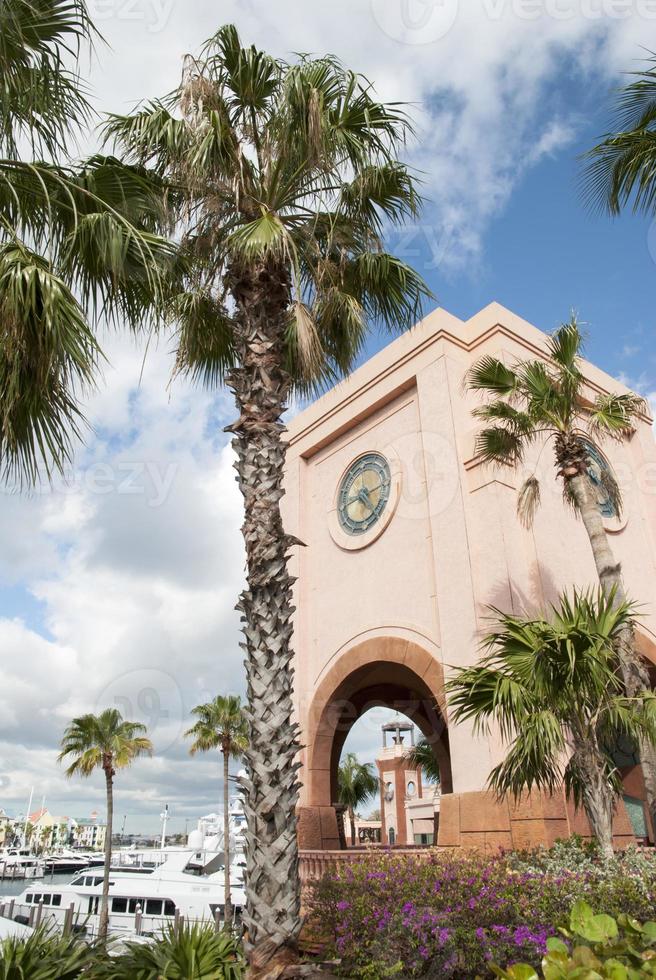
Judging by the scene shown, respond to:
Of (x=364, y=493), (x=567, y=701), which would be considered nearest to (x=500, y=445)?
(x=364, y=493)

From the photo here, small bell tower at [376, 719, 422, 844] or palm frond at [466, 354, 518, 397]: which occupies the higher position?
palm frond at [466, 354, 518, 397]

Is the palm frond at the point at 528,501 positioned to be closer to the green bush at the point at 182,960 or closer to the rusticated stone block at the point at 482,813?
the rusticated stone block at the point at 482,813

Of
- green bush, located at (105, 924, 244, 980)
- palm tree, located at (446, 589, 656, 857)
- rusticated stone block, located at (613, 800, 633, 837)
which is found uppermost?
palm tree, located at (446, 589, 656, 857)

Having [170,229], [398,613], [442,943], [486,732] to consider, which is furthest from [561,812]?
[170,229]

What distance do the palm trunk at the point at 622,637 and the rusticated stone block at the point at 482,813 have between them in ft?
7.06

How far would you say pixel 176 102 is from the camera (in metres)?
8.05

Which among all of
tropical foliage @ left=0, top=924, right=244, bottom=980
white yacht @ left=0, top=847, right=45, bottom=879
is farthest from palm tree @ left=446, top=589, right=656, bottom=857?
white yacht @ left=0, top=847, right=45, bottom=879

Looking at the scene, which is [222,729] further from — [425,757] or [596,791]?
[596,791]

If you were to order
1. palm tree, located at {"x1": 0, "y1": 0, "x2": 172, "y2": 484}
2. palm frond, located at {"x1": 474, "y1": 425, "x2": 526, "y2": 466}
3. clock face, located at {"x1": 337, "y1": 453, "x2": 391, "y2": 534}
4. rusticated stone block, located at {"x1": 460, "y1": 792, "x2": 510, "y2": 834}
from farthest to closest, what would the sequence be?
1. clock face, located at {"x1": 337, "y1": 453, "x2": 391, "y2": 534}
2. palm frond, located at {"x1": 474, "y1": 425, "x2": 526, "y2": 466}
3. rusticated stone block, located at {"x1": 460, "y1": 792, "x2": 510, "y2": 834}
4. palm tree, located at {"x1": 0, "y1": 0, "x2": 172, "y2": 484}

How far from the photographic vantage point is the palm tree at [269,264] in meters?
6.47

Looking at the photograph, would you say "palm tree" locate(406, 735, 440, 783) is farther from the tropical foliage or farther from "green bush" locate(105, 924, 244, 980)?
"green bush" locate(105, 924, 244, 980)

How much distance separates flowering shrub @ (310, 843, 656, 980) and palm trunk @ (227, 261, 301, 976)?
99 cm

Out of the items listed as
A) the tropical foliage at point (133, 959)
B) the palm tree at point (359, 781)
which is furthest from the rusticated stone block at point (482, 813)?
the palm tree at point (359, 781)

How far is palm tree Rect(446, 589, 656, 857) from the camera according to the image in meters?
8.26
